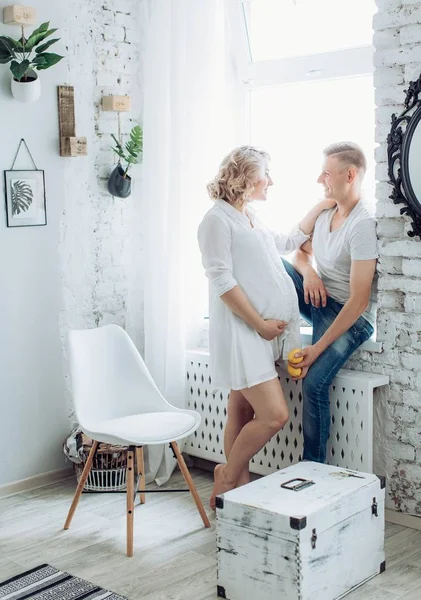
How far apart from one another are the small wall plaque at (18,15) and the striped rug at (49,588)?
7.12 feet

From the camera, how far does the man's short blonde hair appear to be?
3.14 metres

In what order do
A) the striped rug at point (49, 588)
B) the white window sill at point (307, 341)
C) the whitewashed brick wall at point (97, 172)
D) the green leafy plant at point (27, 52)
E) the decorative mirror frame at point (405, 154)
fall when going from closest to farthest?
1. the striped rug at point (49, 588)
2. the decorative mirror frame at point (405, 154)
3. the white window sill at point (307, 341)
4. the green leafy plant at point (27, 52)
5. the whitewashed brick wall at point (97, 172)

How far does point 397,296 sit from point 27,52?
1829 millimetres

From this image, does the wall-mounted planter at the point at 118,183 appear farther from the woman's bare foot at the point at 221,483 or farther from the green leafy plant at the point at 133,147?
the woman's bare foot at the point at 221,483

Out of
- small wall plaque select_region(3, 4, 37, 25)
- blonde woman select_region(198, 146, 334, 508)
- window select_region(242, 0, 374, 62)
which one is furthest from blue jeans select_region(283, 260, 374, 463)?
small wall plaque select_region(3, 4, 37, 25)

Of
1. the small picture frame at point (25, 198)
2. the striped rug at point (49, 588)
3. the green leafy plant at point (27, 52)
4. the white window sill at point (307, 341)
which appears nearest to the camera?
the striped rug at point (49, 588)

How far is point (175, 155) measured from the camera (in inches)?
147

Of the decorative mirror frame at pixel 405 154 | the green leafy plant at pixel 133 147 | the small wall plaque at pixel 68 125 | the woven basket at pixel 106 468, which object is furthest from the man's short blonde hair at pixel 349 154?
the woven basket at pixel 106 468

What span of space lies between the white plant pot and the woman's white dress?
95 cm

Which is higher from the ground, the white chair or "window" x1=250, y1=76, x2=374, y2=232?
"window" x1=250, y1=76, x2=374, y2=232

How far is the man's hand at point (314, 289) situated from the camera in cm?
322

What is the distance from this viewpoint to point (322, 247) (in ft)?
10.6

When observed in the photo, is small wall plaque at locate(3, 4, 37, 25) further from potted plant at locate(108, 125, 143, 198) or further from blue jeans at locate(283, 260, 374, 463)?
blue jeans at locate(283, 260, 374, 463)

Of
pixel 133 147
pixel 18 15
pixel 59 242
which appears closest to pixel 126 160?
pixel 133 147
